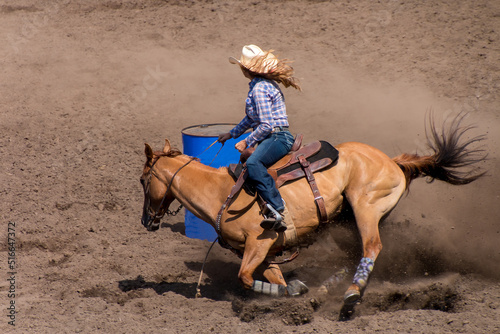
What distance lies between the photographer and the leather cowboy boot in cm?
466

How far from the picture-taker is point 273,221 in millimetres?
4664

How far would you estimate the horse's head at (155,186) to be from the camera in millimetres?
5293

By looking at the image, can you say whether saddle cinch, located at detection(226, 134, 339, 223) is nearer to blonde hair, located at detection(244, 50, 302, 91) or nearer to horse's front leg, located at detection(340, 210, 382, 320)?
horse's front leg, located at detection(340, 210, 382, 320)

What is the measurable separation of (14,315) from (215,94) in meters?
6.99

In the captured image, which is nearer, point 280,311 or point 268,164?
point 280,311

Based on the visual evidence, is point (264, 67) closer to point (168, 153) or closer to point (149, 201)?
point (168, 153)

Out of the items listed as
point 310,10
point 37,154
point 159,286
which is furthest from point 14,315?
point 310,10

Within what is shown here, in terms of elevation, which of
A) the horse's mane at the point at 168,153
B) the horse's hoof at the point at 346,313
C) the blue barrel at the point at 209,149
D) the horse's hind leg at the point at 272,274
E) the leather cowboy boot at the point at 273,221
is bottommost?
the horse's hoof at the point at 346,313

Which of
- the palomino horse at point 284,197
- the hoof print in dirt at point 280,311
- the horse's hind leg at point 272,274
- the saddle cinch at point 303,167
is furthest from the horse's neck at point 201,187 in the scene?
the hoof print in dirt at point 280,311

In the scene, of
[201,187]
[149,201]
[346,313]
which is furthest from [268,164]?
[346,313]

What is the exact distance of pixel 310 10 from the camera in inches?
516

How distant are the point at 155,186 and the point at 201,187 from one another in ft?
1.55

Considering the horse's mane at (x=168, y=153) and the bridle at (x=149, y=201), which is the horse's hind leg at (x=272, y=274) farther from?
the horse's mane at (x=168, y=153)

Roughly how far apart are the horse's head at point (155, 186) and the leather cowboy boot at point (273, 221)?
1.08m
